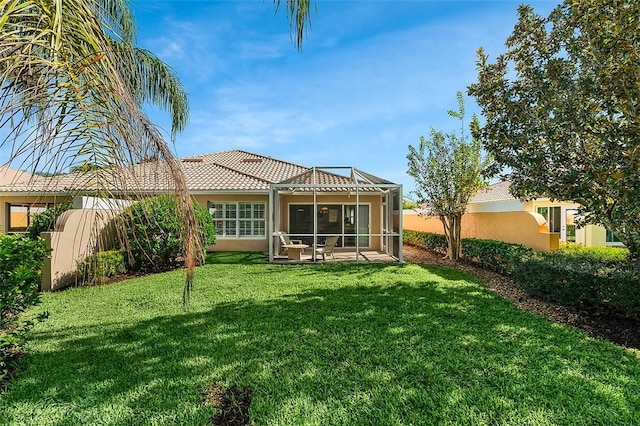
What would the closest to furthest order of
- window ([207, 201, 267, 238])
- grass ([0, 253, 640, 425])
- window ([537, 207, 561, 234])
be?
grass ([0, 253, 640, 425])
window ([207, 201, 267, 238])
window ([537, 207, 561, 234])

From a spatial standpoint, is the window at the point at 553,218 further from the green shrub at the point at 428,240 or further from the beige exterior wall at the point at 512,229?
the green shrub at the point at 428,240

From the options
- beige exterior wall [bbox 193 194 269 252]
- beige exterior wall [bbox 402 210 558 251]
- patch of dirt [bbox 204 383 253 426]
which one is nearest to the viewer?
patch of dirt [bbox 204 383 253 426]

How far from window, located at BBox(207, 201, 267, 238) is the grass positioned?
8.94 meters

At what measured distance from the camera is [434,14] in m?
9.15

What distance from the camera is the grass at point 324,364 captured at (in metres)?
3.59

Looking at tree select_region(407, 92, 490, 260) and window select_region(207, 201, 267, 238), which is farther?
window select_region(207, 201, 267, 238)

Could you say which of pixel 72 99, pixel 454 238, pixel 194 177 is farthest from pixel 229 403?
pixel 194 177

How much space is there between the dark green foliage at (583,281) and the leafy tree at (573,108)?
0.82 meters

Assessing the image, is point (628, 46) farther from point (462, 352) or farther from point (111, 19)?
point (111, 19)

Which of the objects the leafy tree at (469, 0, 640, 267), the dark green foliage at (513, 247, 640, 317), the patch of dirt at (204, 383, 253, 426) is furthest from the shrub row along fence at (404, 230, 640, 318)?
the patch of dirt at (204, 383, 253, 426)

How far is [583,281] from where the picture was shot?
7246 mm

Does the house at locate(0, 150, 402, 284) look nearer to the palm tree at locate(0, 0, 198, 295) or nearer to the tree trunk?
the tree trunk

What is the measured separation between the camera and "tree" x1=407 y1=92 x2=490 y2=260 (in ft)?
47.2

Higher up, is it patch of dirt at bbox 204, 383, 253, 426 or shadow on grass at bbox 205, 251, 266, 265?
shadow on grass at bbox 205, 251, 266, 265
